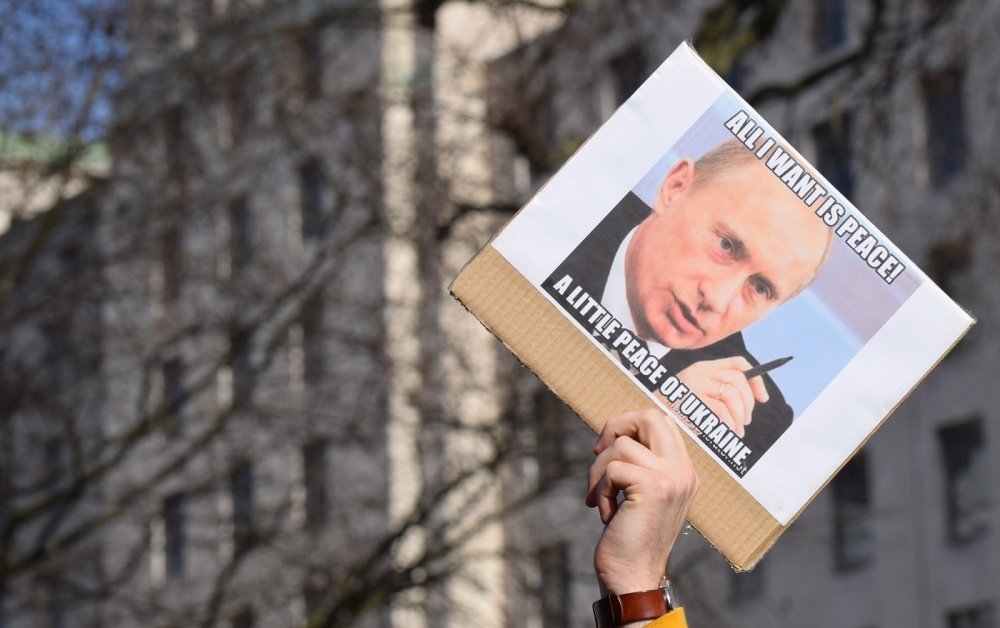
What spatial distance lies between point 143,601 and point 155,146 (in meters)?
3.11

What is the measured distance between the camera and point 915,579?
31.8m

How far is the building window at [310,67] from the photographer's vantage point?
1614 cm

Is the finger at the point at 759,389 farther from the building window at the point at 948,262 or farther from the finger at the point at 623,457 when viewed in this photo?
the building window at the point at 948,262

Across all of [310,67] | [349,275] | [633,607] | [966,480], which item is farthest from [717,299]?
[966,480]

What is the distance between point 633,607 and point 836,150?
1268cm

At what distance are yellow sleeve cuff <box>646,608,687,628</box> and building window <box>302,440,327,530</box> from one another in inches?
488

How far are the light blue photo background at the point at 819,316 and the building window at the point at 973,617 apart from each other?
90.0 feet

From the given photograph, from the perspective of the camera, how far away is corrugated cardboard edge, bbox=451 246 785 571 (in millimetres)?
3869

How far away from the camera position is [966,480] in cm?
3159

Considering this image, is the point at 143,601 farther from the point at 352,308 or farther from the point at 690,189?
the point at 690,189

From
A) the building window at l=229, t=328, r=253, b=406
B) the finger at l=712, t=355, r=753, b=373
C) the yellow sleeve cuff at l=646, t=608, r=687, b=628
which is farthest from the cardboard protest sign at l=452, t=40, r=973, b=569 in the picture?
the building window at l=229, t=328, r=253, b=406

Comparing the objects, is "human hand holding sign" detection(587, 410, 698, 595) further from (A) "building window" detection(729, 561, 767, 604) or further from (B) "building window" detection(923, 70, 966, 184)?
(A) "building window" detection(729, 561, 767, 604)

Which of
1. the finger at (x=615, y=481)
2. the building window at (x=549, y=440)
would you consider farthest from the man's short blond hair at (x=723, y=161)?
the building window at (x=549, y=440)

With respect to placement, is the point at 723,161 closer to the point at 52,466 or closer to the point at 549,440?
the point at 549,440
